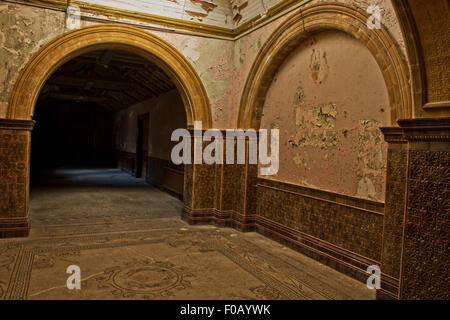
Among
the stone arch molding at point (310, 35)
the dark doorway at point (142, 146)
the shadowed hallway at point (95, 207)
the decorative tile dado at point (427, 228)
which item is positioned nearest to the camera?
the decorative tile dado at point (427, 228)

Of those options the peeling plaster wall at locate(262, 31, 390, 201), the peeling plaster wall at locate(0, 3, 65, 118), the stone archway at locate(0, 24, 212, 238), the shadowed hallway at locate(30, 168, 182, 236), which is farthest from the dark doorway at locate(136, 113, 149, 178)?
the peeling plaster wall at locate(262, 31, 390, 201)

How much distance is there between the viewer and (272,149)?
212 inches

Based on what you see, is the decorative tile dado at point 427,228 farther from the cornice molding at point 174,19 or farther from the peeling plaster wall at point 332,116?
the cornice molding at point 174,19

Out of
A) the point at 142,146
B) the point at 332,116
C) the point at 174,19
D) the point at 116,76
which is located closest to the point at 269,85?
the point at 332,116

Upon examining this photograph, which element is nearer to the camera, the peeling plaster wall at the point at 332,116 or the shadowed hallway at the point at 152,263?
the shadowed hallway at the point at 152,263

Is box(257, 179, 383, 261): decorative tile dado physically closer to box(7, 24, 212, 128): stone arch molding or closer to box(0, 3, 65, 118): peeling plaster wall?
box(7, 24, 212, 128): stone arch molding

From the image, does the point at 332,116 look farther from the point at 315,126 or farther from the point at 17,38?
the point at 17,38

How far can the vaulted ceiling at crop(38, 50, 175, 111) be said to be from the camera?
27.7 feet

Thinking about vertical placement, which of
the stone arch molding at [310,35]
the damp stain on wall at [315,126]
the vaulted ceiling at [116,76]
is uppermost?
the vaulted ceiling at [116,76]

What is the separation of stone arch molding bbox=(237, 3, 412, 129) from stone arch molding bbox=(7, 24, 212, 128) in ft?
2.76

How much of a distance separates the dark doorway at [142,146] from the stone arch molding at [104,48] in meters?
6.62

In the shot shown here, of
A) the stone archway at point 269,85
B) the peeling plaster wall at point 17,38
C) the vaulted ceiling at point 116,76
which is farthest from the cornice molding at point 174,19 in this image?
the vaulted ceiling at point 116,76

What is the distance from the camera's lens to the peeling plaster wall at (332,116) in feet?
12.0

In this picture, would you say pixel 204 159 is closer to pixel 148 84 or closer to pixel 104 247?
pixel 104 247
